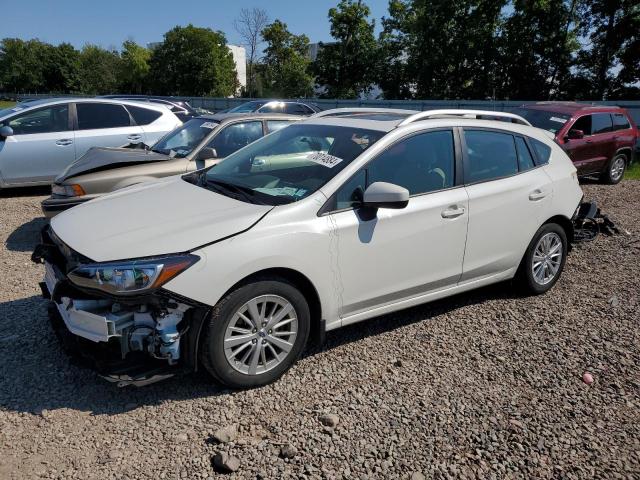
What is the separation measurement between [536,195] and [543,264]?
72 cm

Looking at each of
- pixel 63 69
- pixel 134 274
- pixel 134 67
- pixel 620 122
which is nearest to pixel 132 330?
pixel 134 274

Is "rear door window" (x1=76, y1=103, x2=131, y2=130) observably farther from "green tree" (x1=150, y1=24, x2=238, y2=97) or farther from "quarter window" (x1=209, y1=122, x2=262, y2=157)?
"green tree" (x1=150, y1=24, x2=238, y2=97)

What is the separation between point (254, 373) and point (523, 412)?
1695 millimetres

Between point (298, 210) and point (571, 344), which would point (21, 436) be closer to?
point (298, 210)

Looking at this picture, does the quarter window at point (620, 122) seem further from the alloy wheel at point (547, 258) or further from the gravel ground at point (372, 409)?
the gravel ground at point (372, 409)

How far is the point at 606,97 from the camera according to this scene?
1102 inches

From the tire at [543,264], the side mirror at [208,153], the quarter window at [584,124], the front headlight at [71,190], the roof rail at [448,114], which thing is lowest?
the tire at [543,264]

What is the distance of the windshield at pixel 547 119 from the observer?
35.6 feet

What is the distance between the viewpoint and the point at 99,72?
6856 centimetres

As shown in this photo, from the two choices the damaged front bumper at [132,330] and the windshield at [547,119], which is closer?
the damaged front bumper at [132,330]

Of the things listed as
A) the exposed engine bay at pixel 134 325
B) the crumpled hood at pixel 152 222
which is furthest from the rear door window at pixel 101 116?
the exposed engine bay at pixel 134 325

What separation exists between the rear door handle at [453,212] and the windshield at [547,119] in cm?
785

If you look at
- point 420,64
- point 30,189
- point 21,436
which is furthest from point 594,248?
point 420,64

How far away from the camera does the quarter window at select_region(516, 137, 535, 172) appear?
4.70m
